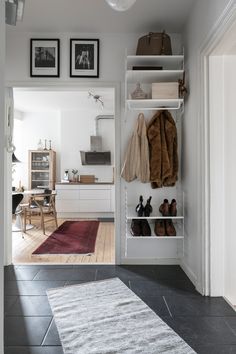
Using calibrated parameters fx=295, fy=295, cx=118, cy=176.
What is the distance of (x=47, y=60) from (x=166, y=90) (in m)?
1.35

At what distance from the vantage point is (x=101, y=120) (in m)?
7.27

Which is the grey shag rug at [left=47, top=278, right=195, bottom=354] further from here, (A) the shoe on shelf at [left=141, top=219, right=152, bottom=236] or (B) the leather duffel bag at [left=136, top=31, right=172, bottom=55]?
(B) the leather duffel bag at [left=136, top=31, right=172, bottom=55]

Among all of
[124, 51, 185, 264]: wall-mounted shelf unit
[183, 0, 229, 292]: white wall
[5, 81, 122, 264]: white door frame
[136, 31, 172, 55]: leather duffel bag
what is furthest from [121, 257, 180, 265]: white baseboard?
[136, 31, 172, 55]: leather duffel bag

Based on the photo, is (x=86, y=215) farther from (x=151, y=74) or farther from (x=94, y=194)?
(x=151, y=74)

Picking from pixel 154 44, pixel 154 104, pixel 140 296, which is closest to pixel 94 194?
pixel 154 104

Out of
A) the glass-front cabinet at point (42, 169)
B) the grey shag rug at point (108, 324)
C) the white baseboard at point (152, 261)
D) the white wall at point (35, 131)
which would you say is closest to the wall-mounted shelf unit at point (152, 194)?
the white baseboard at point (152, 261)

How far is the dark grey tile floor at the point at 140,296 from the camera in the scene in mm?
1763

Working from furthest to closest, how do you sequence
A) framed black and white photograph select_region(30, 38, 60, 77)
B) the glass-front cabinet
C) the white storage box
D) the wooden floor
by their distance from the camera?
the glass-front cabinet < the wooden floor < framed black and white photograph select_region(30, 38, 60, 77) < the white storage box

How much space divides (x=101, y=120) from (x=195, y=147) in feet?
16.0

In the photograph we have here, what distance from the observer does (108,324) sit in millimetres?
1935

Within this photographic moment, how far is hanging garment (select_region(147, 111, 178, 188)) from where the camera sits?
3021mm

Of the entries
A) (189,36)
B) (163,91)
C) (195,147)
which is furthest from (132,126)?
(189,36)

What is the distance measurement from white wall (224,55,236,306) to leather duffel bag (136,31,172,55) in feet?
2.58

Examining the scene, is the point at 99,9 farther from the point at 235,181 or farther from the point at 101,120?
the point at 101,120
